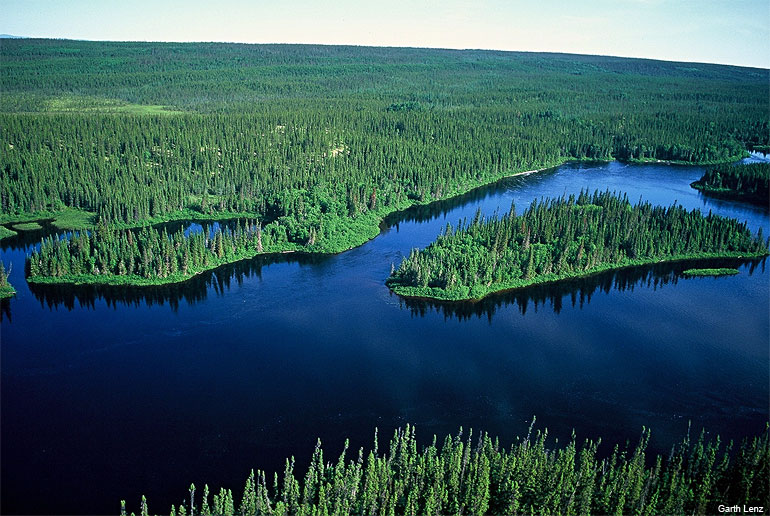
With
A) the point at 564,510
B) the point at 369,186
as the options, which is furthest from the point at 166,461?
the point at 369,186

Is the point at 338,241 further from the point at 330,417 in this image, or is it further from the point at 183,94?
the point at 183,94

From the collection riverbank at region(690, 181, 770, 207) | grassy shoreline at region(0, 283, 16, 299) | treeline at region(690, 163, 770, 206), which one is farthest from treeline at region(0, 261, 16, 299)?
treeline at region(690, 163, 770, 206)

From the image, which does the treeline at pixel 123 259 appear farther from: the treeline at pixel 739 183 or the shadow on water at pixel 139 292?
the treeline at pixel 739 183

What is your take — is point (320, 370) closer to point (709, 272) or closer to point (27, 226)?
point (709, 272)

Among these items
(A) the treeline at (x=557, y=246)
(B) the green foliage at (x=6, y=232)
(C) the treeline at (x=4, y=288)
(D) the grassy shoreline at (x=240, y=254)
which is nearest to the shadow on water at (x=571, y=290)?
(A) the treeline at (x=557, y=246)

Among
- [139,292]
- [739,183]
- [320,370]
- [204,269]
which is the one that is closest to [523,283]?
[320,370]

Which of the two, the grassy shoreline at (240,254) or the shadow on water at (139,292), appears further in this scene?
the grassy shoreline at (240,254)

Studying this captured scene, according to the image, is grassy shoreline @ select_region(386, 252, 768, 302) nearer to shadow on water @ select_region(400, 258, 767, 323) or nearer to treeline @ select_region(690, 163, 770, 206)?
shadow on water @ select_region(400, 258, 767, 323)
